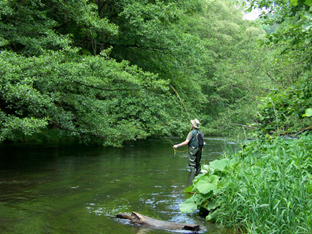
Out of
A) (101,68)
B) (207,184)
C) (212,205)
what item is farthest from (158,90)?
(212,205)

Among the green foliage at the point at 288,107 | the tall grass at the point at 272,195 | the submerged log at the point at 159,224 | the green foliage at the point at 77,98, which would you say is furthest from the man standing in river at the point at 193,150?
the green foliage at the point at 77,98

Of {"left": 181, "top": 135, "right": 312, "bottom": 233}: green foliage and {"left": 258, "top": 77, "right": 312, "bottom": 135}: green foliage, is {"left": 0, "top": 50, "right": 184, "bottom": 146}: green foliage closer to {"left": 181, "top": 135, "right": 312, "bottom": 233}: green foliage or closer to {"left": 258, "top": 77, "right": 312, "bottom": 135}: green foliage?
{"left": 181, "top": 135, "right": 312, "bottom": 233}: green foliage

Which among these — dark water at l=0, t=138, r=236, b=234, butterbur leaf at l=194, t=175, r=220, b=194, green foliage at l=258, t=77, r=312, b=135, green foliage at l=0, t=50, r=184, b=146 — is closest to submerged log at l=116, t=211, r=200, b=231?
dark water at l=0, t=138, r=236, b=234

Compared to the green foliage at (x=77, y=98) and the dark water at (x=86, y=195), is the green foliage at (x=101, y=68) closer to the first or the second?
the green foliage at (x=77, y=98)

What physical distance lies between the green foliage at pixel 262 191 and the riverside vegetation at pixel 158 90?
0.02 metres

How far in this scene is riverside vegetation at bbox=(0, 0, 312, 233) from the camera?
5059mm

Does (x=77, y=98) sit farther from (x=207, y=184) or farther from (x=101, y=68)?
(x=207, y=184)

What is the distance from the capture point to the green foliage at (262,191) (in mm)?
4410

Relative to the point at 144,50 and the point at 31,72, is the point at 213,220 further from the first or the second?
the point at 144,50

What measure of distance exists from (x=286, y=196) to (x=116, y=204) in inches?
130

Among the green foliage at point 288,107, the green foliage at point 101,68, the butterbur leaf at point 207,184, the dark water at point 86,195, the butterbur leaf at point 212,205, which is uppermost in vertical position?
the green foliage at point 101,68

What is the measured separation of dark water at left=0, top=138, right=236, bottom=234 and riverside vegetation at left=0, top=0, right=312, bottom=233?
2.95 feet

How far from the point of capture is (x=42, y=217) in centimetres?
559

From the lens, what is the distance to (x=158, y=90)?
17656 mm
